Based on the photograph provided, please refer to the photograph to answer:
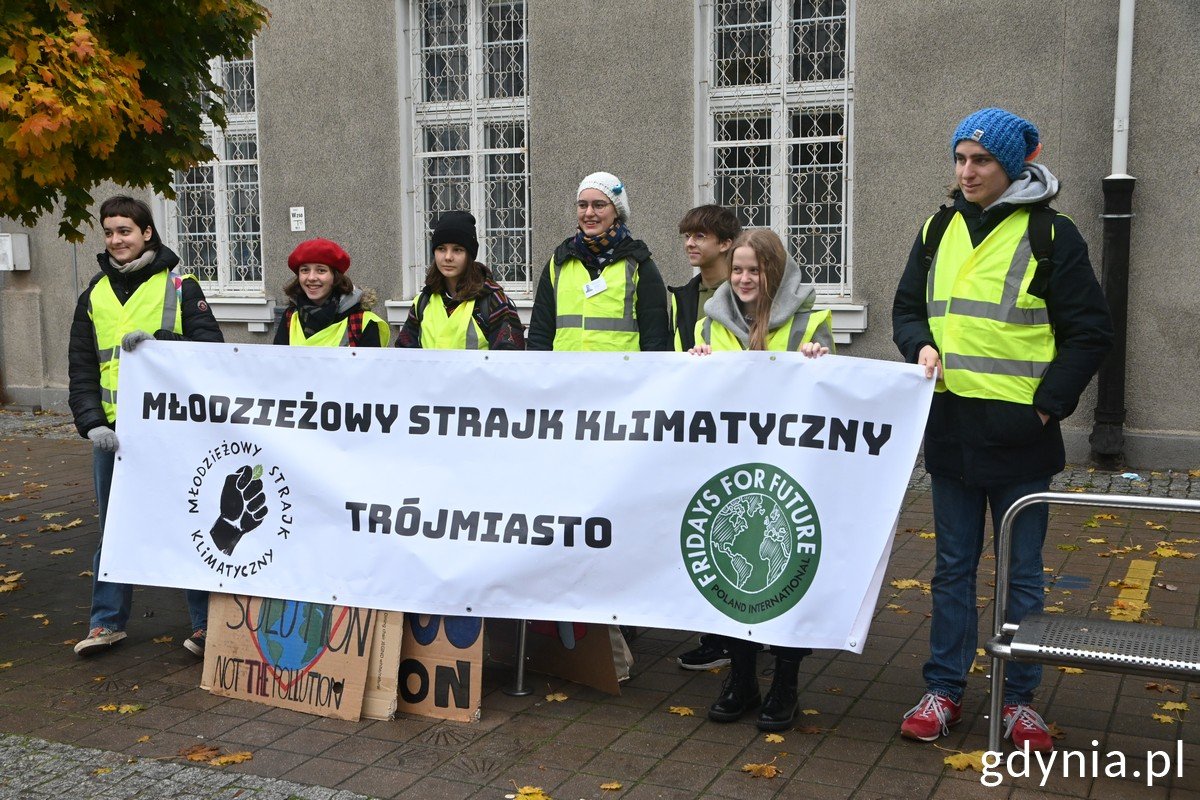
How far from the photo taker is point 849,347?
33.4 feet

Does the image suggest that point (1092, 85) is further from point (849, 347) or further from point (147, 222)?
point (147, 222)

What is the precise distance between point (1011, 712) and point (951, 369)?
46.2 inches

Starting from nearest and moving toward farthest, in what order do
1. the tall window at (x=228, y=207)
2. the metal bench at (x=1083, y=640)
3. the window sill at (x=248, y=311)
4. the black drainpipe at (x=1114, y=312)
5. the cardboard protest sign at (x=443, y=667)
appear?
the metal bench at (x=1083, y=640) → the cardboard protest sign at (x=443, y=667) → the black drainpipe at (x=1114, y=312) → the window sill at (x=248, y=311) → the tall window at (x=228, y=207)

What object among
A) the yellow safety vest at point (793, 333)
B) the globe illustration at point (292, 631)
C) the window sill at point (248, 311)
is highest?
the yellow safety vest at point (793, 333)

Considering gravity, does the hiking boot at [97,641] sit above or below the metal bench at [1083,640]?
below

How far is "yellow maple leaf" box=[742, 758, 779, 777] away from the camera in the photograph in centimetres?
417

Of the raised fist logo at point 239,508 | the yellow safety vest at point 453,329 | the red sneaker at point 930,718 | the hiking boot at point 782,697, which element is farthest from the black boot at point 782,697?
the raised fist logo at point 239,508

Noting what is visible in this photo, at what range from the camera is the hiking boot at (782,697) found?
15.0 feet

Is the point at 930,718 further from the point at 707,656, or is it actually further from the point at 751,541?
the point at 707,656

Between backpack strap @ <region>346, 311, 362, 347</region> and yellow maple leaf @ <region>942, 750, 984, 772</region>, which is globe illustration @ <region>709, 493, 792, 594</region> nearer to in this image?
yellow maple leaf @ <region>942, 750, 984, 772</region>

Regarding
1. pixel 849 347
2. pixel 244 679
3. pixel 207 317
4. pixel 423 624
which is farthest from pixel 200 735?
pixel 849 347

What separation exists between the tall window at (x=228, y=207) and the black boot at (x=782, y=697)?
9.42 m

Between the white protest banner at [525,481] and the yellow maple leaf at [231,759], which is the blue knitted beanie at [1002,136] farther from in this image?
the yellow maple leaf at [231,759]

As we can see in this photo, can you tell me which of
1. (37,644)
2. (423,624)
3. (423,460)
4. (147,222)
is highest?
(147,222)
